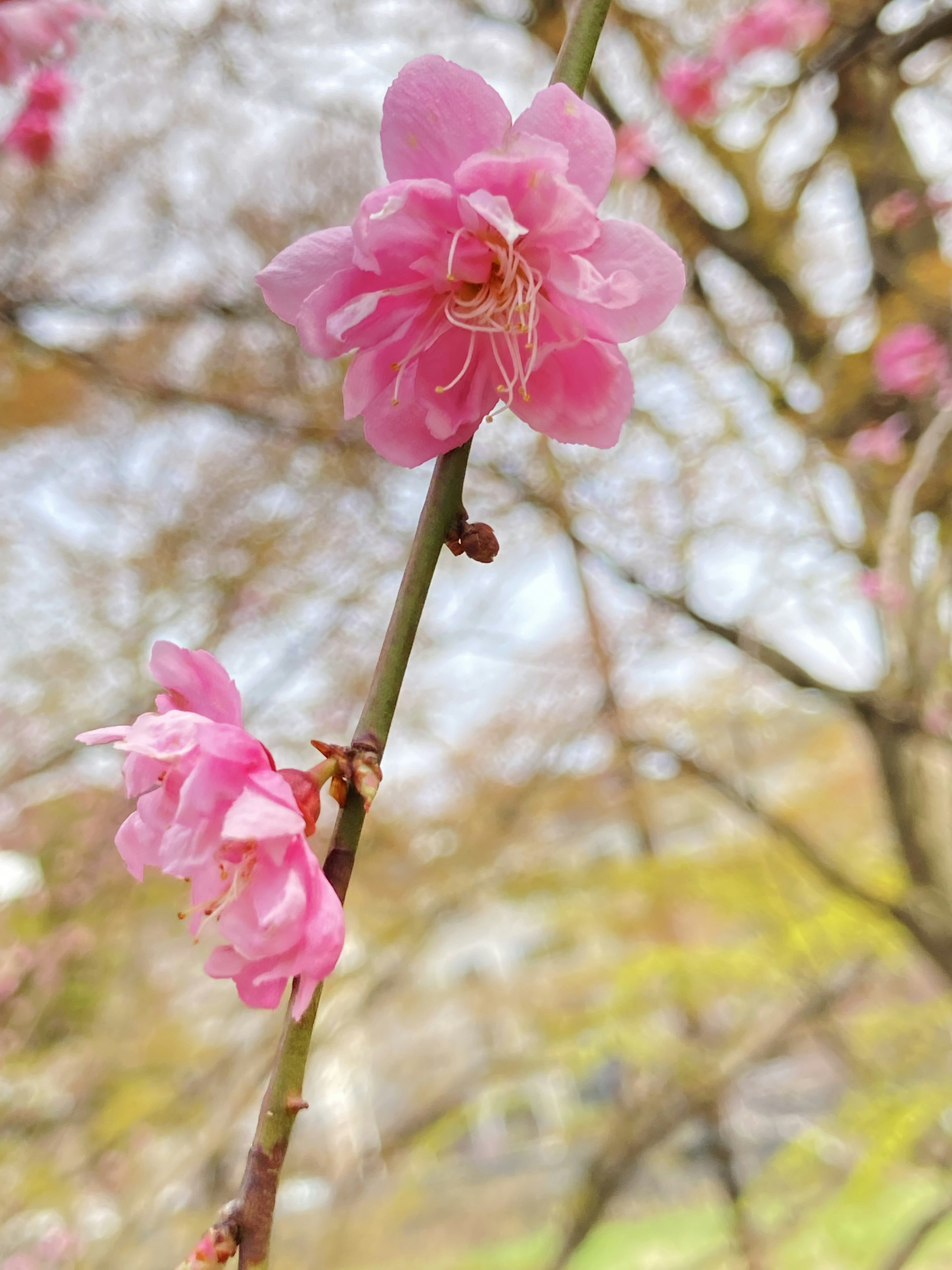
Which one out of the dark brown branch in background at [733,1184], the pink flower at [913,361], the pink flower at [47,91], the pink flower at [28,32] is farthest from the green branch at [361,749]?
the dark brown branch in background at [733,1184]

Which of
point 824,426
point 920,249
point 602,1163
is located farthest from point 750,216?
point 602,1163

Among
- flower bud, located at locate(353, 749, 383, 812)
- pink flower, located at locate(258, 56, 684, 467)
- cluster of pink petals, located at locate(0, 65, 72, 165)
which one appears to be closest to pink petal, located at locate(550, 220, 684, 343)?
pink flower, located at locate(258, 56, 684, 467)

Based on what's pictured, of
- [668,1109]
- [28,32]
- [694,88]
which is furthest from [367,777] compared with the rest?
[668,1109]

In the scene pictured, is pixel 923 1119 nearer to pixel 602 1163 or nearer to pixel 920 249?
pixel 602 1163

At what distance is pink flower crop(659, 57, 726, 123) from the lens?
192 centimetres

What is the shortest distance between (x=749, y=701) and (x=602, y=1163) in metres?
1.41

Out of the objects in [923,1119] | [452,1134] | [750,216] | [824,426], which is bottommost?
[452,1134]

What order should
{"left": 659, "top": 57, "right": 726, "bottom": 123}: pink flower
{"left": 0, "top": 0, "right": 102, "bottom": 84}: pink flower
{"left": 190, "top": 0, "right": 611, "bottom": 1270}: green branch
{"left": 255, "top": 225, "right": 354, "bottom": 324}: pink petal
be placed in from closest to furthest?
{"left": 190, "top": 0, "right": 611, "bottom": 1270}: green branch
{"left": 255, "top": 225, "right": 354, "bottom": 324}: pink petal
{"left": 0, "top": 0, "right": 102, "bottom": 84}: pink flower
{"left": 659, "top": 57, "right": 726, "bottom": 123}: pink flower

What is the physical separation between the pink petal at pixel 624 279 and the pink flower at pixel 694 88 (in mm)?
1934

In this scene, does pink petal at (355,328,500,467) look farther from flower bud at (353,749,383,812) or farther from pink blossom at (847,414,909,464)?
pink blossom at (847,414,909,464)

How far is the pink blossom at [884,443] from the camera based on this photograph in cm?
196

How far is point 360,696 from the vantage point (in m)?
2.73

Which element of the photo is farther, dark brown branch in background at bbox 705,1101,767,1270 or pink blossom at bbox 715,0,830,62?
dark brown branch in background at bbox 705,1101,767,1270

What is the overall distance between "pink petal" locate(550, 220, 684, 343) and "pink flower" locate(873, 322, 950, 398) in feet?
5.66
